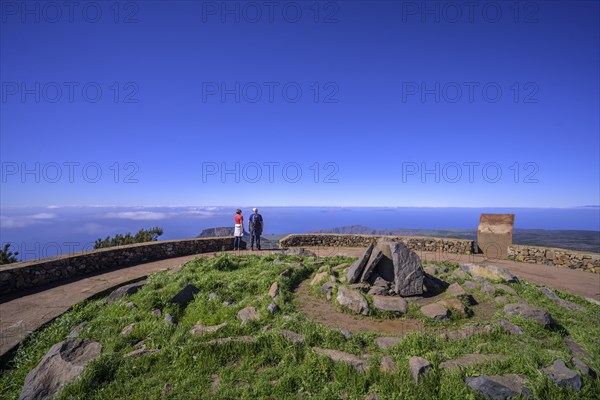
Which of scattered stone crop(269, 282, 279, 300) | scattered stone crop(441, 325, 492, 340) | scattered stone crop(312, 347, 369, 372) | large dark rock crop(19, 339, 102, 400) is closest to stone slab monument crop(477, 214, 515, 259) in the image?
scattered stone crop(441, 325, 492, 340)

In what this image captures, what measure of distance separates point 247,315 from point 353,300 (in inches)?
114

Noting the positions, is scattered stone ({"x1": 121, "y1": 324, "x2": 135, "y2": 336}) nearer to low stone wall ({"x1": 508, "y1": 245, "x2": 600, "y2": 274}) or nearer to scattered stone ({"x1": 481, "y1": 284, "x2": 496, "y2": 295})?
scattered stone ({"x1": 481, "y1": 284, "x2": 496, "y2": 295})

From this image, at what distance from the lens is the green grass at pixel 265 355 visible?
175 inches

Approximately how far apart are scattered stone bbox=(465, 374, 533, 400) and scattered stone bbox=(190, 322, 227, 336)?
4.90 m

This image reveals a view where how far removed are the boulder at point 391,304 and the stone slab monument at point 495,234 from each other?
11.2 meters

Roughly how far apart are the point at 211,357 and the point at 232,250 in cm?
1290

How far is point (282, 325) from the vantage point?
6484mm

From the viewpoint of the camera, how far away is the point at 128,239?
64.1ft

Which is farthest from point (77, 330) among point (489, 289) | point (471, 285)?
point (489, 289)

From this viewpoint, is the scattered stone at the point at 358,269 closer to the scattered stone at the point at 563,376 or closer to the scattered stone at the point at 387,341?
the scattered stone at the point at 387,341

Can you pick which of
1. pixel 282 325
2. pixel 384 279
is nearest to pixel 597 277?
pixel 384 279

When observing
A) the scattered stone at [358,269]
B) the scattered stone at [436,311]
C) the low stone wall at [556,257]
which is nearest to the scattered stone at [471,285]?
the scattered stone at [436,311]

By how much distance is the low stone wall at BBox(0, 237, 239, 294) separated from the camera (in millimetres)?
9727

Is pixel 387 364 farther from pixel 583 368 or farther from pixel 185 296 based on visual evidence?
pixel 185 296
